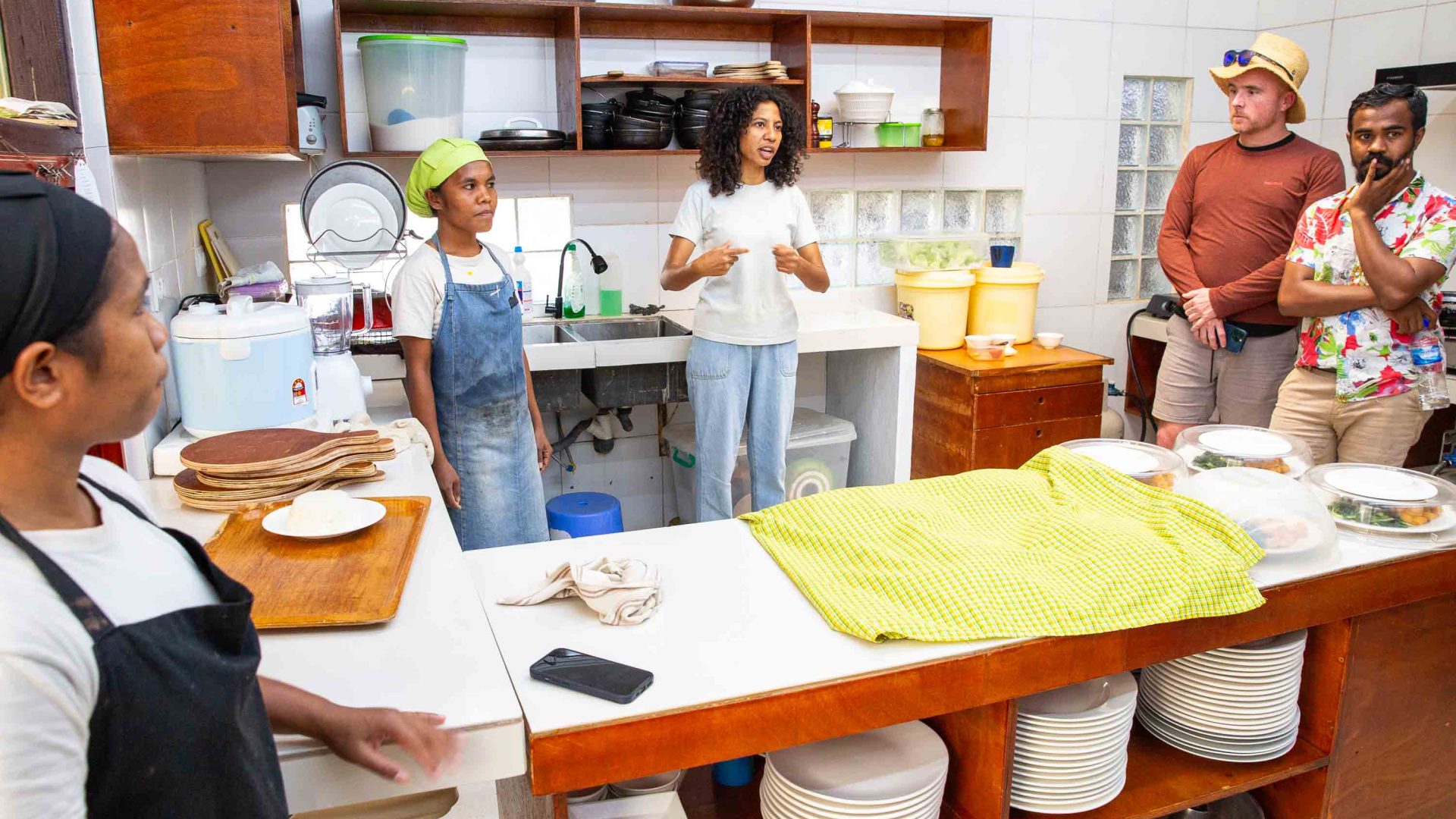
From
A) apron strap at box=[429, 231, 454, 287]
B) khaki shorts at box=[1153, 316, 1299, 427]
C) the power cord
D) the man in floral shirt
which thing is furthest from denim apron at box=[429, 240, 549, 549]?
the power cord

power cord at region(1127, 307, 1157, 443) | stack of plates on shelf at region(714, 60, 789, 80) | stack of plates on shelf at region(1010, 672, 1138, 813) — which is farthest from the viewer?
power cord at region(1127, 307, 1157, 443)

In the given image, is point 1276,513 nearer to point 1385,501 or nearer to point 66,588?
point 1385,501

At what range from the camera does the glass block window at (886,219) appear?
4398mm

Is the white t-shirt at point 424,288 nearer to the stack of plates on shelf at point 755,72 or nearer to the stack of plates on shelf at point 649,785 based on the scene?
the stack of plates on shelf at point 649,785

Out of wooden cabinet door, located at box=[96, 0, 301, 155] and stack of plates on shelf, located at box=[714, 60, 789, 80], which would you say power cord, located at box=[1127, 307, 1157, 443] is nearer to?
stack of plates on shelf, located at box=[714, 60, 789, 80]

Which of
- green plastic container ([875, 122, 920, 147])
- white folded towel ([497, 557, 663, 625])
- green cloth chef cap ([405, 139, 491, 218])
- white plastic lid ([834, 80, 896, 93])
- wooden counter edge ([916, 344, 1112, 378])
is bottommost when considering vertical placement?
wooden counter edge ([916, 344, 1112, 378])

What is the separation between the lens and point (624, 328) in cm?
395

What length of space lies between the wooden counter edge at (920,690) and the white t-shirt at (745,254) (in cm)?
189

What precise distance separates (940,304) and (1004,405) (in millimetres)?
519

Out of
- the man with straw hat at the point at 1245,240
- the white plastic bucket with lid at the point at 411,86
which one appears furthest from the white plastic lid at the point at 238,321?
the man with straw hat at the point at 1245,240

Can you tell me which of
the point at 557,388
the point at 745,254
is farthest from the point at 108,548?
the point at 557,388

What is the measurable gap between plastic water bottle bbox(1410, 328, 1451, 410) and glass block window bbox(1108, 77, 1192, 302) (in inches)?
82.0

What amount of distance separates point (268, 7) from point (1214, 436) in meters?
2.31

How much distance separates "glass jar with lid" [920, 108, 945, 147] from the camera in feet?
14.1
